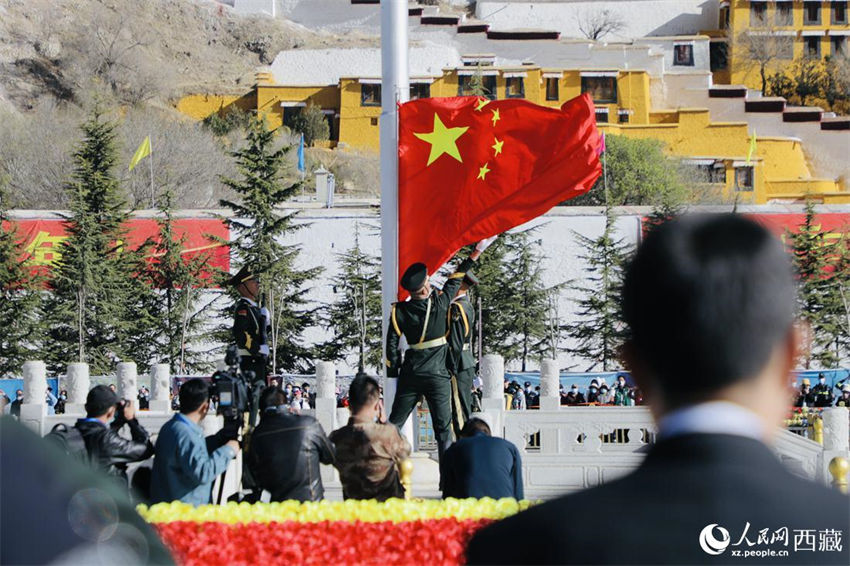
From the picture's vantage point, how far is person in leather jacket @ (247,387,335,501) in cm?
684

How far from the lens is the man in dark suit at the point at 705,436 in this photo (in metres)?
1.61

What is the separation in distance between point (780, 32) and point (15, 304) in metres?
50.8

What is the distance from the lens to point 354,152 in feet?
196

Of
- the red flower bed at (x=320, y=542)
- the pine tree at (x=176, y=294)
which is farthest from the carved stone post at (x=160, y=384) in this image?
the red flower bed at (x=320, y=542)

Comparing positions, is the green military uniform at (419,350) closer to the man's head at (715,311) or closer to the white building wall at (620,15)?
the man's head at (715,311)

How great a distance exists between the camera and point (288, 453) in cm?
687

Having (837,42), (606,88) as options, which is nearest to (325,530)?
(606,88)

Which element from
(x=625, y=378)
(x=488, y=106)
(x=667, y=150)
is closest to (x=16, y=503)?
(x=488, y=106)

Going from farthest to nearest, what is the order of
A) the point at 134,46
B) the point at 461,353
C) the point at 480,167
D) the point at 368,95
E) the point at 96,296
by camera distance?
the point at 134,46 → the point at 368,95 → the point at 96,296 → the point at 480,167 → the point at 461,353

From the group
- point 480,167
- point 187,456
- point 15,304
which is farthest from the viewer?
point 15,304

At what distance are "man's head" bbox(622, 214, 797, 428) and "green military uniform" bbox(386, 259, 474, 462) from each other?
7.36m

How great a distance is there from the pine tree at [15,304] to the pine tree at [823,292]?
60.6ft

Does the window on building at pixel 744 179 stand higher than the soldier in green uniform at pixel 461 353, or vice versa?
the window on building at pixel 744 179
